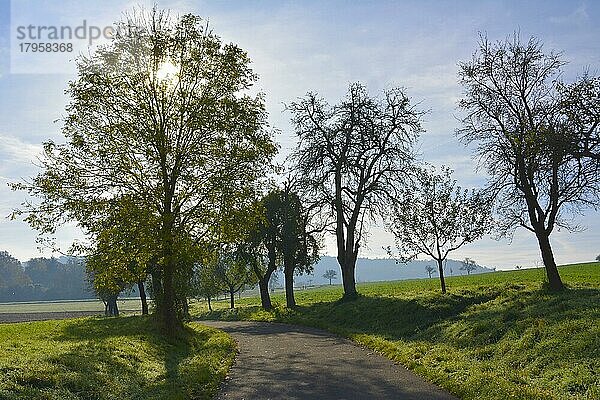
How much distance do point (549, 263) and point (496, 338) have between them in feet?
32.3

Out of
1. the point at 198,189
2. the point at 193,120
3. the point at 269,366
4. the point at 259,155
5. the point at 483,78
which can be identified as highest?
the point at 483,78

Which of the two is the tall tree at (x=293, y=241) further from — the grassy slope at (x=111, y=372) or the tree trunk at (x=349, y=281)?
the grassy slope at (x=111, y=372)

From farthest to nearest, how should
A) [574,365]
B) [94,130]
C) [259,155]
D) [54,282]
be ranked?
[54,282]
[259,155]
[94,130]
[574,365]

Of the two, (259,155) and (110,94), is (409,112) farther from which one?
(110,94)

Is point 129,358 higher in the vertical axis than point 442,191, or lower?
lower

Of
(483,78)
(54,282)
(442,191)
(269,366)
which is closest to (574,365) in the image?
(269,366)

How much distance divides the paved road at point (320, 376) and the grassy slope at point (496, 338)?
0.81 metres

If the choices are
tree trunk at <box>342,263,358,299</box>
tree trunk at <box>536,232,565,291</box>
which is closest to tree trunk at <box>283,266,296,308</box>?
tree trunk at <box>342,263,358,299</box>

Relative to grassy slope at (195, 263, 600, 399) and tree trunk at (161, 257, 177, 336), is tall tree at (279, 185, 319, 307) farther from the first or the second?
tree trunk at (161, 257, 177, 336)

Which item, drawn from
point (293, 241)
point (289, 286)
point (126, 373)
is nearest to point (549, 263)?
point (126, 373)

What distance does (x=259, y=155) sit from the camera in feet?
76.8

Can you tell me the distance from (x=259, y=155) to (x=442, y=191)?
16.0 meters

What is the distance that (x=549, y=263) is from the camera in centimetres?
2559

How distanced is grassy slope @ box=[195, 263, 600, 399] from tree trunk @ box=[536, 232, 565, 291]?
0.70 meters
